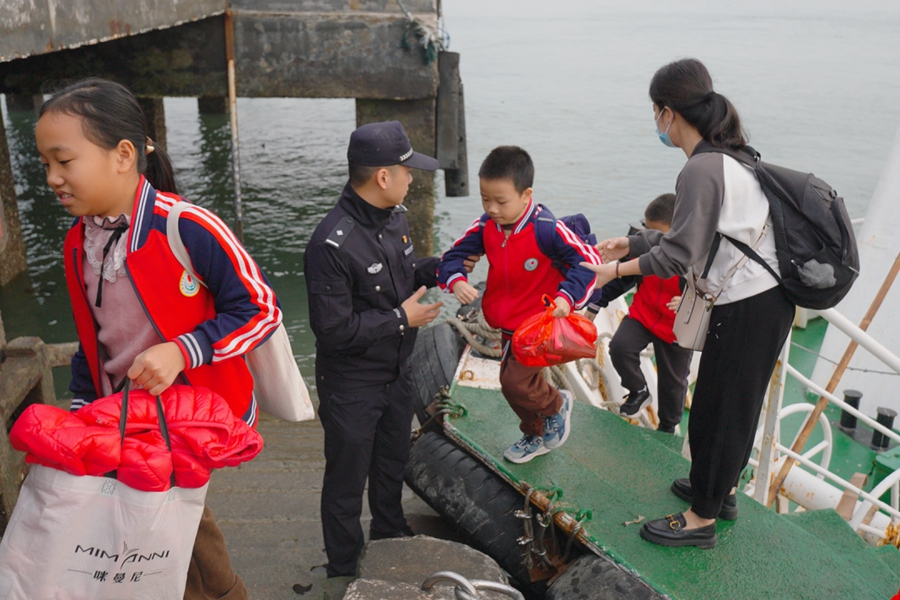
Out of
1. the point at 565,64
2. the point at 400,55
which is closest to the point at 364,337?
the point at 400,55

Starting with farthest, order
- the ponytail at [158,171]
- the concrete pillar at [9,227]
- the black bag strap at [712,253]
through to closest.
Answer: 1. the concrete pillar at [9,227]
2. the black bag strap at [712,253]
3. the ponytail at [158,171]

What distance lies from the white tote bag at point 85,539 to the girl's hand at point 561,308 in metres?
1.56

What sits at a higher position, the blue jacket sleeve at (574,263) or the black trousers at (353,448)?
the blue jacket sleeve at (574,263)

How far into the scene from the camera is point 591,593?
2719 mm

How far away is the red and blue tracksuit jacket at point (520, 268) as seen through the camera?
301 centimetres

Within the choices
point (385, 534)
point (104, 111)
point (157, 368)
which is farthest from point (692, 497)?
point (104, 111)

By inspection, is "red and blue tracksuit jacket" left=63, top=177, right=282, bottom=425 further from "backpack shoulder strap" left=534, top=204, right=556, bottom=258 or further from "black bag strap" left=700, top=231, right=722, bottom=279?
"black bag strap" left=700, top=231, right=722, bottom=279

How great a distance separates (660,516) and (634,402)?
4.39 ft

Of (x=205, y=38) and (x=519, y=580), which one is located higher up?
(x=205, y=38)

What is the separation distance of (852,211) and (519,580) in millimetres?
15195

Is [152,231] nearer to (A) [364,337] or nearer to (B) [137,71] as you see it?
(A) [364,337]

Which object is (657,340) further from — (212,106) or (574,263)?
(212,106)

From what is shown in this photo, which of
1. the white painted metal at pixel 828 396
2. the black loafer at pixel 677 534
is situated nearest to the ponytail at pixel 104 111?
the black loafer at pixel 677 534

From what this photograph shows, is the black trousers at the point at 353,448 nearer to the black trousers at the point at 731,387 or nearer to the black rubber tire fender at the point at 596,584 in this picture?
the black rubber tire fender at the point at 596,584
